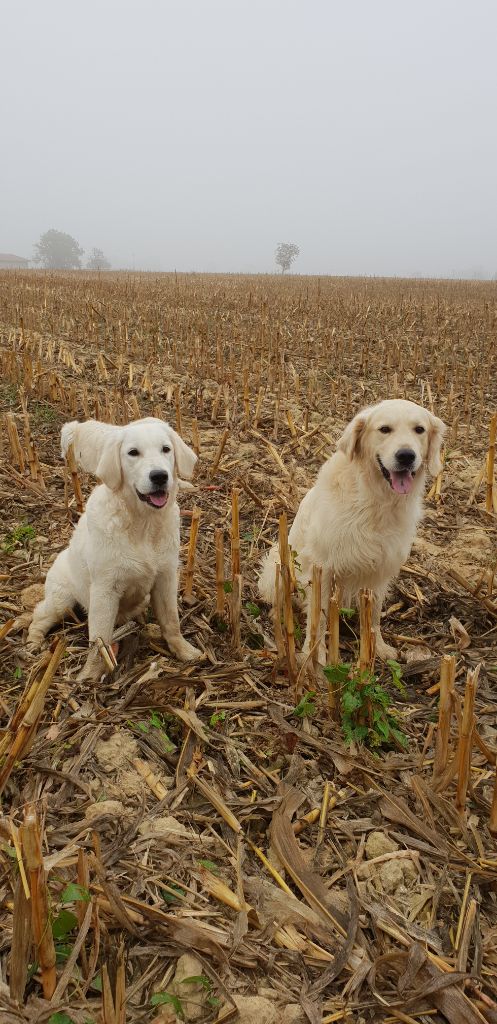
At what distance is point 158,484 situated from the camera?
2799mm

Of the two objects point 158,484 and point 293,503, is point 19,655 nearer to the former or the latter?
point 158,484

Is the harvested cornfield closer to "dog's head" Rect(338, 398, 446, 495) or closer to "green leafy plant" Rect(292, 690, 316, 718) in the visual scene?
"green leafy plant" Rect(292, 690, 316, 718)

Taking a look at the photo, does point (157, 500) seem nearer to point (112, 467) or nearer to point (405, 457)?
point (112, 467)

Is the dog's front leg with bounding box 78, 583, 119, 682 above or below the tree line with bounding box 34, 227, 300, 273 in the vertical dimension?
→ below

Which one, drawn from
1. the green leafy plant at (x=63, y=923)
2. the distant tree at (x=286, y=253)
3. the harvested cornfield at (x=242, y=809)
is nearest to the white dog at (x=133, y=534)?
the harvested cornfield at (x=242, y=809)

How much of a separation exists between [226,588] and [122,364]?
662 cm

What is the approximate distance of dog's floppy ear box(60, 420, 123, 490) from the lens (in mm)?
2875

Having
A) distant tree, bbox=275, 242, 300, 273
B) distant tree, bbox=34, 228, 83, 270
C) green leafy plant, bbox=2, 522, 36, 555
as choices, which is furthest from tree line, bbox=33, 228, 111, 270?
green leafy plant, bbox=2, 522, 36, 555

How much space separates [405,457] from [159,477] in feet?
→ 4.30

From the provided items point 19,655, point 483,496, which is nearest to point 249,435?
point 483,496

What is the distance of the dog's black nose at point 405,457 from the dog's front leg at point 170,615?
1.34 metres

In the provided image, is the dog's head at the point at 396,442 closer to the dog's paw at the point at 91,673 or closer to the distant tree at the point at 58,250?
the dog's paw at the point at 91,673

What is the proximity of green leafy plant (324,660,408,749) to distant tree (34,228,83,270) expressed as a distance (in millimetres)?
141560

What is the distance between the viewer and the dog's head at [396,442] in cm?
314
